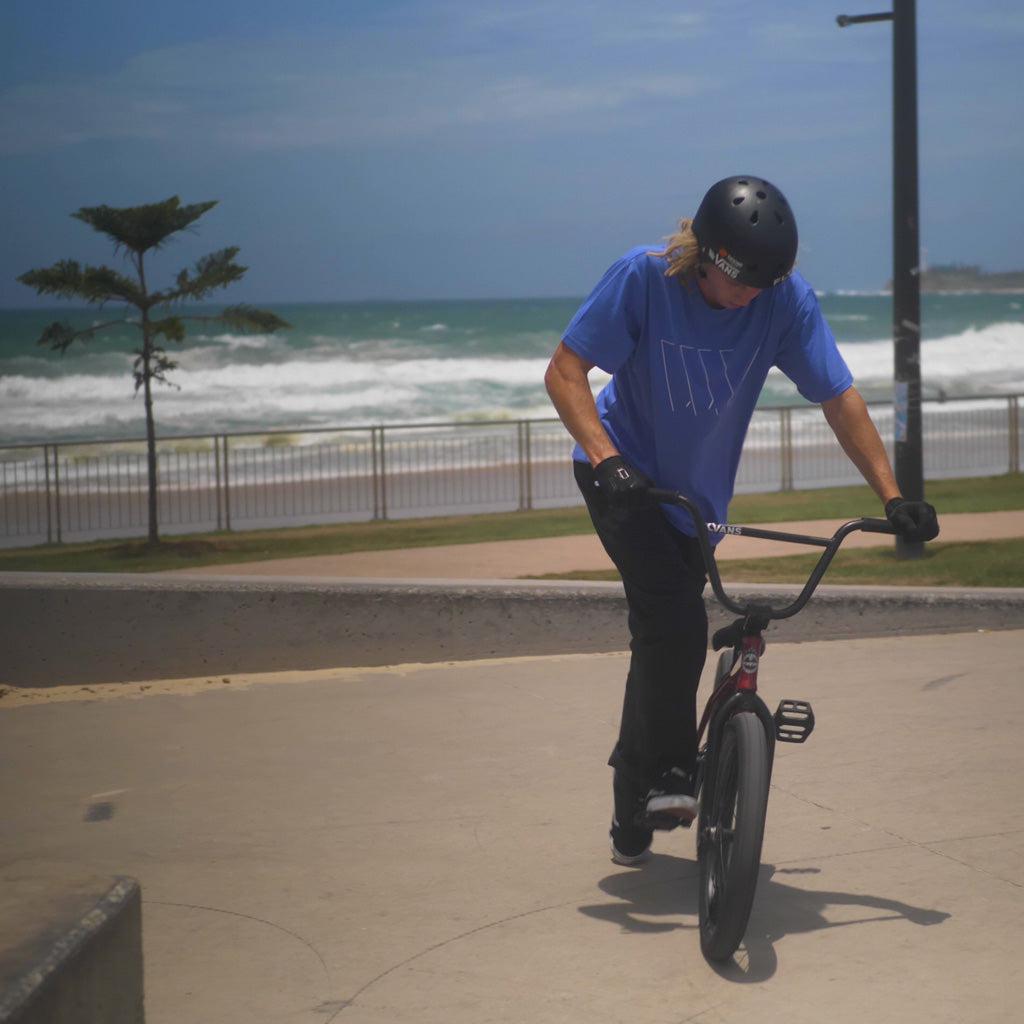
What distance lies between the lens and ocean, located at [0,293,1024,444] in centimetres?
4269

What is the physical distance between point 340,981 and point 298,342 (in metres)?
58.6

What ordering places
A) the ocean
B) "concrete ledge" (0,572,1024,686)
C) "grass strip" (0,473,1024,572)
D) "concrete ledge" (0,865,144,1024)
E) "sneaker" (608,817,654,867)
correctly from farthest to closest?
the ocean → "grass strip" (0,473,1024,572) → "concrete ledge" (0,572,1024,686) → "sneaker" (608,817,654,867) → "concrete ledge" (0,865,144,1024)

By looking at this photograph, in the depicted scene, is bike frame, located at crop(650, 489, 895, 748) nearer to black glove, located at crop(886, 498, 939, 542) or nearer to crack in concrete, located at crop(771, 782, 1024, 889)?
black glove, located at crop(886, 498, 939, 542)

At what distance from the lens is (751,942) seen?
3729mm

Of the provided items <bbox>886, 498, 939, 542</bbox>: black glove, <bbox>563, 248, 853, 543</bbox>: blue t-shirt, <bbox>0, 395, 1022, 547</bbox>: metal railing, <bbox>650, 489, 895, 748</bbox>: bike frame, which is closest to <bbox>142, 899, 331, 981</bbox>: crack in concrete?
<bbox>650, 489, 895, 748</bbox>: bike frame

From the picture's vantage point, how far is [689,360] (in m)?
3.88

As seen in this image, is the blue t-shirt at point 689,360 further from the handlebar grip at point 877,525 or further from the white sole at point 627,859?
the white sole at point 627,859

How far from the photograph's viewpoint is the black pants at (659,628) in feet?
13.0

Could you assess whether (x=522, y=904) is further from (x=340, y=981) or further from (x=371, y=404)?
(x=371, y=404)

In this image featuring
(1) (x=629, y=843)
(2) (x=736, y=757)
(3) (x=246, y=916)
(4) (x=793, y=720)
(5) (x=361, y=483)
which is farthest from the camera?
(5) (x=361, y=483)

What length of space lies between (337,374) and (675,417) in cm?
4998

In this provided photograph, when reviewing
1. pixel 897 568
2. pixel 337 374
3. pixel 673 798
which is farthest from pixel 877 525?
pixel 337 374

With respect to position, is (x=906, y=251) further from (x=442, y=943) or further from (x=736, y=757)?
(x=442, y=943)

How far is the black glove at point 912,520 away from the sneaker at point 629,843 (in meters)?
1.14
